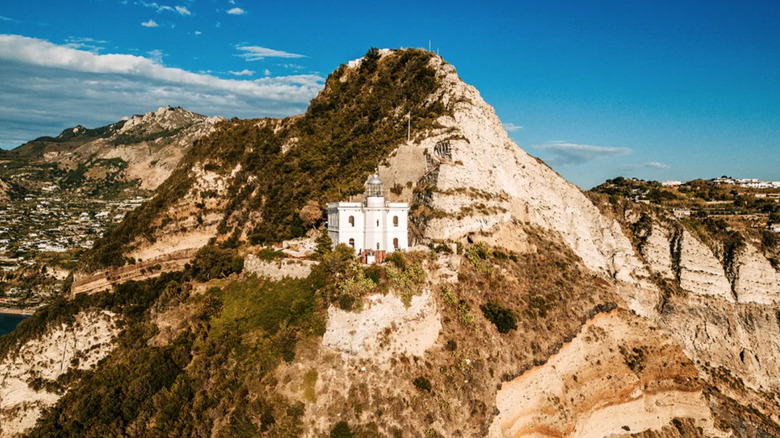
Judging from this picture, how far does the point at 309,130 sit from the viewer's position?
63.2m

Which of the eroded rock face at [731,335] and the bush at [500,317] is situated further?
the eroded rock face at [731,335]

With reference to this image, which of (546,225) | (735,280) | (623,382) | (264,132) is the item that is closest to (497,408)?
(623,382)

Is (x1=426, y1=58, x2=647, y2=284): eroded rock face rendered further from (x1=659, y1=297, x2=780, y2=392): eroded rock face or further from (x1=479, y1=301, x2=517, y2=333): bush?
(x1=479, y1=301, x2=517, y2=333): bush

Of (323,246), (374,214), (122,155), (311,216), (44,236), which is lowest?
(44,236)

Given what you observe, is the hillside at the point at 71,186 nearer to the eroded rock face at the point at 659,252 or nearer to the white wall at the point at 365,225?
the white wall at the point at 365,225

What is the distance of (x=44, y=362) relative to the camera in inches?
1540

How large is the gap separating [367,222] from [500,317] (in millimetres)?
14365

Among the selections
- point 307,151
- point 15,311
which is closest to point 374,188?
point 307,151

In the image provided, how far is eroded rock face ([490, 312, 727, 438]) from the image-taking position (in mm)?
34062

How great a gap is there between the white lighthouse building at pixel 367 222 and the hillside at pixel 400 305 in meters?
2.99

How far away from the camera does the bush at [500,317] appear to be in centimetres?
3547

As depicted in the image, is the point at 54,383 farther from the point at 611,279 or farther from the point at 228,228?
the point at 611,279

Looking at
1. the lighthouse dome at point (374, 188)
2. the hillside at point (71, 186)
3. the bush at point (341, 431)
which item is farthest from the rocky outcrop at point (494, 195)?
the hillside at point (71, 186)

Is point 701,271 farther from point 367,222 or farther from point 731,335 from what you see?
point 367,222
